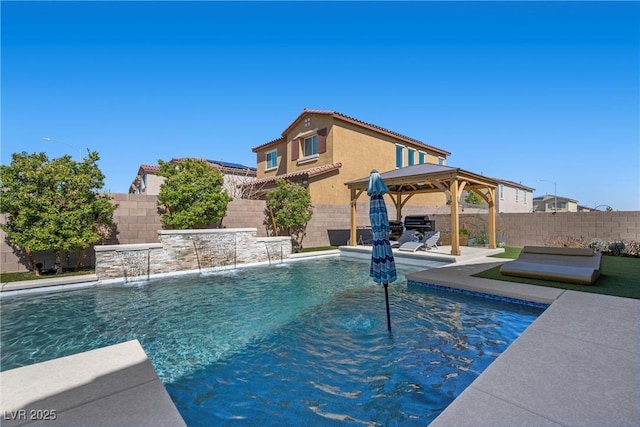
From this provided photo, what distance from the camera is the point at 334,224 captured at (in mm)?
17328

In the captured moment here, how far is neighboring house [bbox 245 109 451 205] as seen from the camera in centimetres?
1802

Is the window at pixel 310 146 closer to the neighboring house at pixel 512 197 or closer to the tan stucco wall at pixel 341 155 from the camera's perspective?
the tan stucco wall at pixel 341 155

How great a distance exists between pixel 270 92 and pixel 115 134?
849cm

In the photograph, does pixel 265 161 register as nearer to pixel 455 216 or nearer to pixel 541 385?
pixel 455 216

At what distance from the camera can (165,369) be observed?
4.03 metres

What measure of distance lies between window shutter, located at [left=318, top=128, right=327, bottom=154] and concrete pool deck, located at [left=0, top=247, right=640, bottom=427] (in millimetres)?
16147

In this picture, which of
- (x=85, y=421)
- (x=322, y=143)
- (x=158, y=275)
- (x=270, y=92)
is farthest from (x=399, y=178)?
(x=85, y=421)

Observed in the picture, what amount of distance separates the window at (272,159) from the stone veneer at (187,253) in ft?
40.4

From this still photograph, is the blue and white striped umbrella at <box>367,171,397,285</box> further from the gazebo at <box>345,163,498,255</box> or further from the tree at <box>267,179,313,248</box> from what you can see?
the tree at <box>267,179,313,248</box>

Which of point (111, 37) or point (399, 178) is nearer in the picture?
point (111, 37)

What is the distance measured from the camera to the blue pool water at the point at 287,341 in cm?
322

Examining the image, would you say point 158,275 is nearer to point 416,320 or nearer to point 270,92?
point 416,320

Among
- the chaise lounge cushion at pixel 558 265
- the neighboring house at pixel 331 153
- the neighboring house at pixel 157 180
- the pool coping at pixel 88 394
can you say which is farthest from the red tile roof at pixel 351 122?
the pool coping at pixel 88 394

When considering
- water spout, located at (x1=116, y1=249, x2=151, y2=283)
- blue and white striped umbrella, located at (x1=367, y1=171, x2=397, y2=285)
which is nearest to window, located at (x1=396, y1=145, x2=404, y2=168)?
water spout, located at (x1=116, y1=249, x2=151, y2=283)
